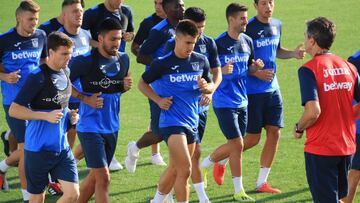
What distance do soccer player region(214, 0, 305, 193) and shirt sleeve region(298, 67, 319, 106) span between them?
3.41 metres

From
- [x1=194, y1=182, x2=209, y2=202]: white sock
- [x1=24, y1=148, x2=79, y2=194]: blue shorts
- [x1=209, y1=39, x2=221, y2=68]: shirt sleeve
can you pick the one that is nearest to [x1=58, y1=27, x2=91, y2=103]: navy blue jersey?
[x1=209, y1=39, x2=221, y2=68]: shirt sleeve

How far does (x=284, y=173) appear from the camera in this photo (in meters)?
12.4

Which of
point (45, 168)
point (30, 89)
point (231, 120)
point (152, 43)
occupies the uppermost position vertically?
point (152, 43)

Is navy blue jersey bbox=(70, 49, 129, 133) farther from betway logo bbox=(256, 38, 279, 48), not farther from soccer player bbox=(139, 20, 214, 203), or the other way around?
betway logo bbox=(256, 38, 279, 48)

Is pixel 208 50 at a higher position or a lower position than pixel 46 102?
higher

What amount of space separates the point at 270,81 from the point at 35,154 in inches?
159

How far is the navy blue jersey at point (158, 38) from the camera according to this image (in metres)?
11.3

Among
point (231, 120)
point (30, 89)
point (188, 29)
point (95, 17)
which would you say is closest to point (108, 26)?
point (188, 29)

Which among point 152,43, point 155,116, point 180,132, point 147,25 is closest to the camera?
point 180,132

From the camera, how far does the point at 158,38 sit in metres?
11.3

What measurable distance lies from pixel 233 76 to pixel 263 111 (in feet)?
2.69

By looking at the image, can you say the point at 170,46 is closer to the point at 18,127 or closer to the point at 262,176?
the point at 18,127

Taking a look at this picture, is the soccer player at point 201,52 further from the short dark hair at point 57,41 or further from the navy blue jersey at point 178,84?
the short dark hair at point 57,41

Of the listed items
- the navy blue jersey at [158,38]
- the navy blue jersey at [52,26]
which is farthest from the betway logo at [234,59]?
the navy blue jersey at [52,26]
